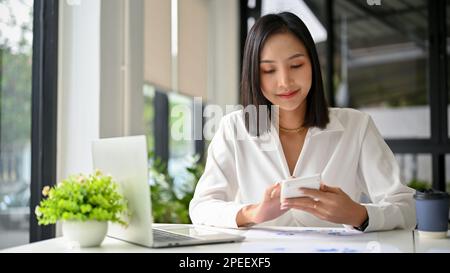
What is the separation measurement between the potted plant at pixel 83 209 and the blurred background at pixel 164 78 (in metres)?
0.94

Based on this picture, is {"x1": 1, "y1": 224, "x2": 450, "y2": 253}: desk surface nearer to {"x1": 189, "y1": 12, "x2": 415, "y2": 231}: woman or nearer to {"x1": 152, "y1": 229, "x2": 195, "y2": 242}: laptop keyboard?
{"x1": 152, "y1": 229, "x2": 195, "y2": 242}: laptop keyboard

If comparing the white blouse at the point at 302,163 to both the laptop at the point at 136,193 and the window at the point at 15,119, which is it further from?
the window at the point at 15,119

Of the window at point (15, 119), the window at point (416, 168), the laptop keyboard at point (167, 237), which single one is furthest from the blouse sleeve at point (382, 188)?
the window at point (416, 168)

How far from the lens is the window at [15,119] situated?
2.03m

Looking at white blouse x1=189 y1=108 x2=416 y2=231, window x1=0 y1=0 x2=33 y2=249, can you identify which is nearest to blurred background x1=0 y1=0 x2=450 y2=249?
window x1=0 y1=0 x2=33 y2=249

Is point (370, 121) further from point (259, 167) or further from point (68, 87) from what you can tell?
point (68, 87)

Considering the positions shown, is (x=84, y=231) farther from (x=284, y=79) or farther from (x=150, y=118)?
(x=150, y=118)

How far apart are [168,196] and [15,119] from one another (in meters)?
1.65

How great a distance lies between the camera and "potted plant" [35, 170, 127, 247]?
1147mm

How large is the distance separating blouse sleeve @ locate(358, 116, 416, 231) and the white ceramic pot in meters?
0.69

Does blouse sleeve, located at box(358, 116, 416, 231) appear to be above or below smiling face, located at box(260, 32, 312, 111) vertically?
below

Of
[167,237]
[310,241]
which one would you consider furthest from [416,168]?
[167,237]

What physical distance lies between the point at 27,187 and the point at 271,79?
1142mm
